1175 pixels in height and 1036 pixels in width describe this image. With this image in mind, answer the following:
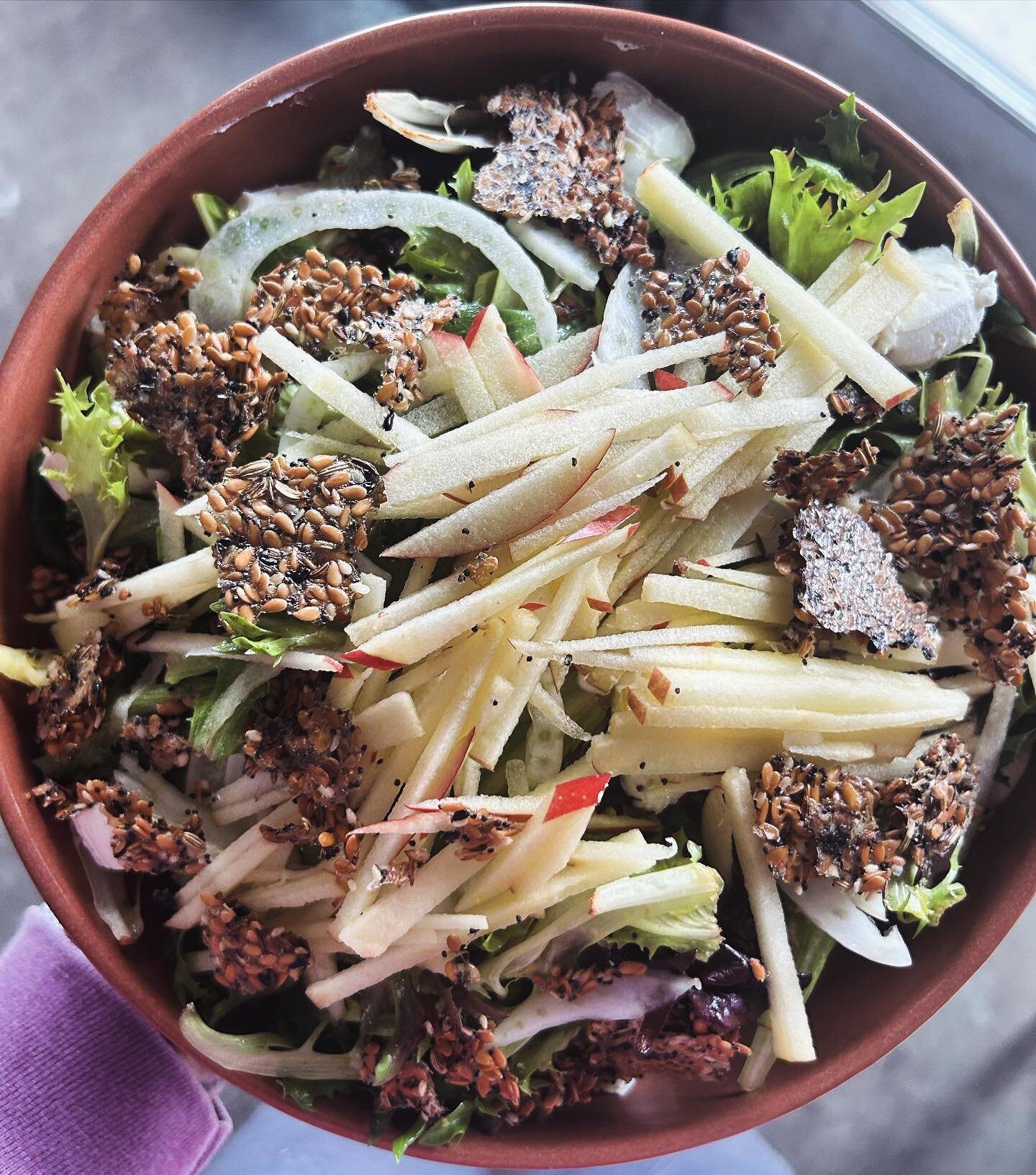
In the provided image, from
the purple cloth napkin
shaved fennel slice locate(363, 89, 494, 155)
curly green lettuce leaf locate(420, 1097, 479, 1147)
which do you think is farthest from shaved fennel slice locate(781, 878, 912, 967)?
shaved fennel slice locate(363, 89, 494, 155)

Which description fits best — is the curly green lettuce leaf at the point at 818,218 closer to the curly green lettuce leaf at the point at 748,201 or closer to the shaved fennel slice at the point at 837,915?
the curly green lettuce leaf at the point at 748,201

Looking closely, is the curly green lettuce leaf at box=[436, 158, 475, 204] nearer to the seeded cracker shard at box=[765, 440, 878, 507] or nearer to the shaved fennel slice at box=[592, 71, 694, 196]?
the shaved fennel slice at box=[592, 71, 694, 196]

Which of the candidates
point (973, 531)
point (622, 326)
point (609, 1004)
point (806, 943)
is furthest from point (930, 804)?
point (622, 326)

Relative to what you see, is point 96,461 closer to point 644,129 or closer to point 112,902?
point 112,902

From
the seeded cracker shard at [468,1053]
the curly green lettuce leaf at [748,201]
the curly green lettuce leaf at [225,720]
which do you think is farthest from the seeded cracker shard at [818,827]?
the curly green lettuce leaf at [748,201]

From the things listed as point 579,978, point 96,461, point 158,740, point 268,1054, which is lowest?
point 268,1054

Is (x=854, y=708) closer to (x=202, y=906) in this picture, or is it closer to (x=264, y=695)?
(x=264, y=695)
